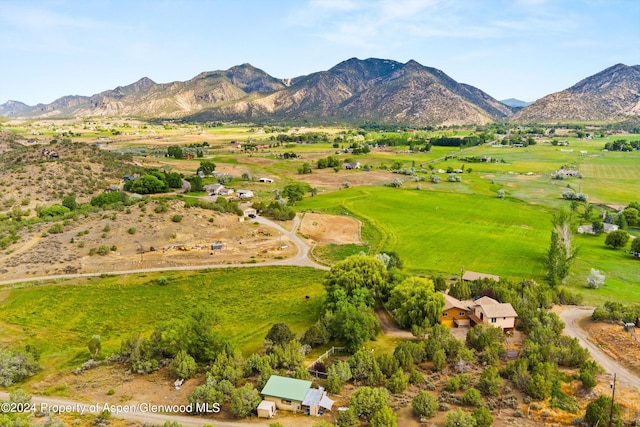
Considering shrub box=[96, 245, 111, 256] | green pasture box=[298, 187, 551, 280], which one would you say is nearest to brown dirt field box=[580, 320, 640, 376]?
green pasture box=[298, 187, 551, 280]

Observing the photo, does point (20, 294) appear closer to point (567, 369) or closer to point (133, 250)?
point (133, 250)

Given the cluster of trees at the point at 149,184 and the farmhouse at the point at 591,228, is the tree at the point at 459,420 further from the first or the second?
the cluster of trees at the point at 149,184

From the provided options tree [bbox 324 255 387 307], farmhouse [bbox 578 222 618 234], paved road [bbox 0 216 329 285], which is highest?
tree [bbox 324 255 387 307]

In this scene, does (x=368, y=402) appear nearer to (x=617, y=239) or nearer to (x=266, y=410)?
(x=266, y=410)

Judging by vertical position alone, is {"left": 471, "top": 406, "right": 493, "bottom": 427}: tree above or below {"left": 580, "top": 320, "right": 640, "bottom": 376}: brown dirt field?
above

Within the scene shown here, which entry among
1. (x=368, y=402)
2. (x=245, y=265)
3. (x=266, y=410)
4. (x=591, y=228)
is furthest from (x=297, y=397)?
(x=591, y=228)

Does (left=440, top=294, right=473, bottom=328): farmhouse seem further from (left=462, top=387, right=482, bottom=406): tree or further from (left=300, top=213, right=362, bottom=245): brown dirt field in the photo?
(left=300, top=213, right=362, bottom=245): brown dirt field

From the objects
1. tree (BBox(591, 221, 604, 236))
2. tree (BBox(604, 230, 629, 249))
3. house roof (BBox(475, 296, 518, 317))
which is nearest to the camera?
house roof (BBox(475, 296, 518, 317))

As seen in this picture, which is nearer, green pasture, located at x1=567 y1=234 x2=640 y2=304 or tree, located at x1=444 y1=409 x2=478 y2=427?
tree, located at x1=444 y1=409 x2=478 y2=427
